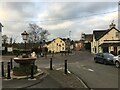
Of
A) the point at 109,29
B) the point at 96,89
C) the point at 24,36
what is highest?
the point at 109,29

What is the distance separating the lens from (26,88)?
12070 mm

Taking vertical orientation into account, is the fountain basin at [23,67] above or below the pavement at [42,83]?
above

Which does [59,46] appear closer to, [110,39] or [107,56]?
[110,39]

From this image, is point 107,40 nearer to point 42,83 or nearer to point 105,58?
point 105,58

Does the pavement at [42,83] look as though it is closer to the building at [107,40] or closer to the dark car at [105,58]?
the dark car at [105,58]

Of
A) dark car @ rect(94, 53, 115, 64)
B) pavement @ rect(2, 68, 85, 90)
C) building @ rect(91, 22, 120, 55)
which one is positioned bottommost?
pavement @ rect(2, 68, 85, 90)

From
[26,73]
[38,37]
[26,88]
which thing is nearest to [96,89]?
[26,88]

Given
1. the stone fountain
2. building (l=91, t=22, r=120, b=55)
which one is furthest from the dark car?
building (l=91, t=22, r=120, b=55)

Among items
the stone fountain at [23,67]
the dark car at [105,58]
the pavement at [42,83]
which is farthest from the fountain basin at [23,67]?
the dark car at [105,58]

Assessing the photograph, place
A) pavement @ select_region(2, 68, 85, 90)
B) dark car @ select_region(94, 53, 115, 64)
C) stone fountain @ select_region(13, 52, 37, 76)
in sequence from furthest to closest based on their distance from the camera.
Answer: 1. dark car @ select_region(94, 53, 115, 64)
2. stone fountain @ select_region(13, 52, 37, 76)
3. pavement @ select_region(2, 68, 85, 90)

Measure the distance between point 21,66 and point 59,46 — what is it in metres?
113

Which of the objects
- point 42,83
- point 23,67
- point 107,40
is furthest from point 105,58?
point 107,40

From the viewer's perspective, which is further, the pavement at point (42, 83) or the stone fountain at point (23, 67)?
the stone fountain at point (23, 67)

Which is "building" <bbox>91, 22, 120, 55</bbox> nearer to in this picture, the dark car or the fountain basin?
the dark car
